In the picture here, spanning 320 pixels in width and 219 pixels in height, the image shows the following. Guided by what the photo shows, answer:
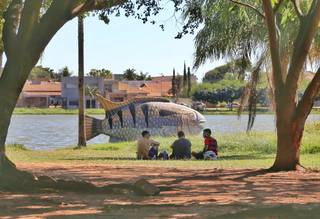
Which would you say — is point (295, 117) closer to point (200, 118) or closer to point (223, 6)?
point (223, 6)

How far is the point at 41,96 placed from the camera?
94875 millimetres

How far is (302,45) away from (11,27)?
6424mm

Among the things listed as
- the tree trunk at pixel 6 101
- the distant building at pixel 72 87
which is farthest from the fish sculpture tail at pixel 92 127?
the distant building at pixel 72 87

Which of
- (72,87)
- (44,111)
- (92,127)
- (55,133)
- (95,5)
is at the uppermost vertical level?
(95,5)

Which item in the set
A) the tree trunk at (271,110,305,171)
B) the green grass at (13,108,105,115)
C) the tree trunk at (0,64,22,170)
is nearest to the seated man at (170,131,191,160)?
the tree trunk at (271,110,305,171)

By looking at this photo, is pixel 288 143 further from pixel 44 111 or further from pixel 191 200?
pixel 44 111

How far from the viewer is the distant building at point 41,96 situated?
94375 millimetres

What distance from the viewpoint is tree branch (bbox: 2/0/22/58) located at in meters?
10.6

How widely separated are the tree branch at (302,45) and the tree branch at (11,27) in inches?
242

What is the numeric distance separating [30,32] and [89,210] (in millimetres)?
3557

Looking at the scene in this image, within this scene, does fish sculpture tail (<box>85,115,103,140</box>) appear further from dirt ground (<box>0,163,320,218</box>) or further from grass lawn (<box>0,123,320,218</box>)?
dirt ground (<box>0,163,320,218</box>)

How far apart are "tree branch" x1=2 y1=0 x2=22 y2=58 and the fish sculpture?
27031 millimetres

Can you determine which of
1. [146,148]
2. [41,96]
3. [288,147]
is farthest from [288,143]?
[41,96]

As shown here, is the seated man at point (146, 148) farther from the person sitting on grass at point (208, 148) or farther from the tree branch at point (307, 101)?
the tree branch at point (307, 101)
